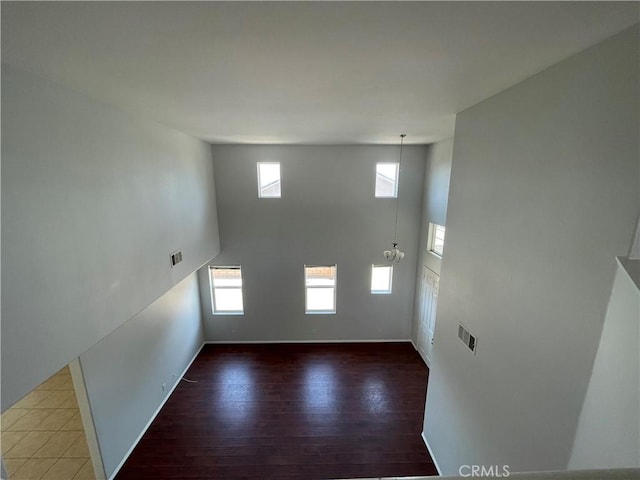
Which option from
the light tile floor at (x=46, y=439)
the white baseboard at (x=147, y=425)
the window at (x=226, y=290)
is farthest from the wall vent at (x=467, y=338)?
the light tile floor at (x=46, y=439)

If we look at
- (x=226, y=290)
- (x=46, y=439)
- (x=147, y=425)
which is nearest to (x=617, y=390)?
(x=147, y=425)

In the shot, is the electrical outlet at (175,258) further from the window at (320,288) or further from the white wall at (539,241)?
the white wall at (539,241)

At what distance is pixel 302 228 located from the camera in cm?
571

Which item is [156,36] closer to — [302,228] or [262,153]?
[262,153]

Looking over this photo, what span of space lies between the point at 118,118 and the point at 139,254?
147 centimetres

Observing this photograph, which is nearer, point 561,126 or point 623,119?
point 623,119

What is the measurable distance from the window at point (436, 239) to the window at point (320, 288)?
217cm

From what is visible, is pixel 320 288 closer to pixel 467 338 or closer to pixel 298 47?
pixel 467 338

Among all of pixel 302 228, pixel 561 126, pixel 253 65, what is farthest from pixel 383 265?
pixel 253 65

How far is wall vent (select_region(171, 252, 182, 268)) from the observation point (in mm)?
3671

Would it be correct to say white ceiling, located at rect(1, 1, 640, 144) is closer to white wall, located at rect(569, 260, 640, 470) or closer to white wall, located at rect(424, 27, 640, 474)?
white wall, located at rect(424, 27, 640, 474)

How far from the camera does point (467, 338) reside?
265 cm

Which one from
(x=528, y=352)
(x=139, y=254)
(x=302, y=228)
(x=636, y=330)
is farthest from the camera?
(x=302, y=228)

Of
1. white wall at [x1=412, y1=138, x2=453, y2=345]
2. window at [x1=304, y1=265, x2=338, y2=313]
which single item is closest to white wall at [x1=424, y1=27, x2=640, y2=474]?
white wall at [x1=412, y1=138, x2=453, y2=345]
